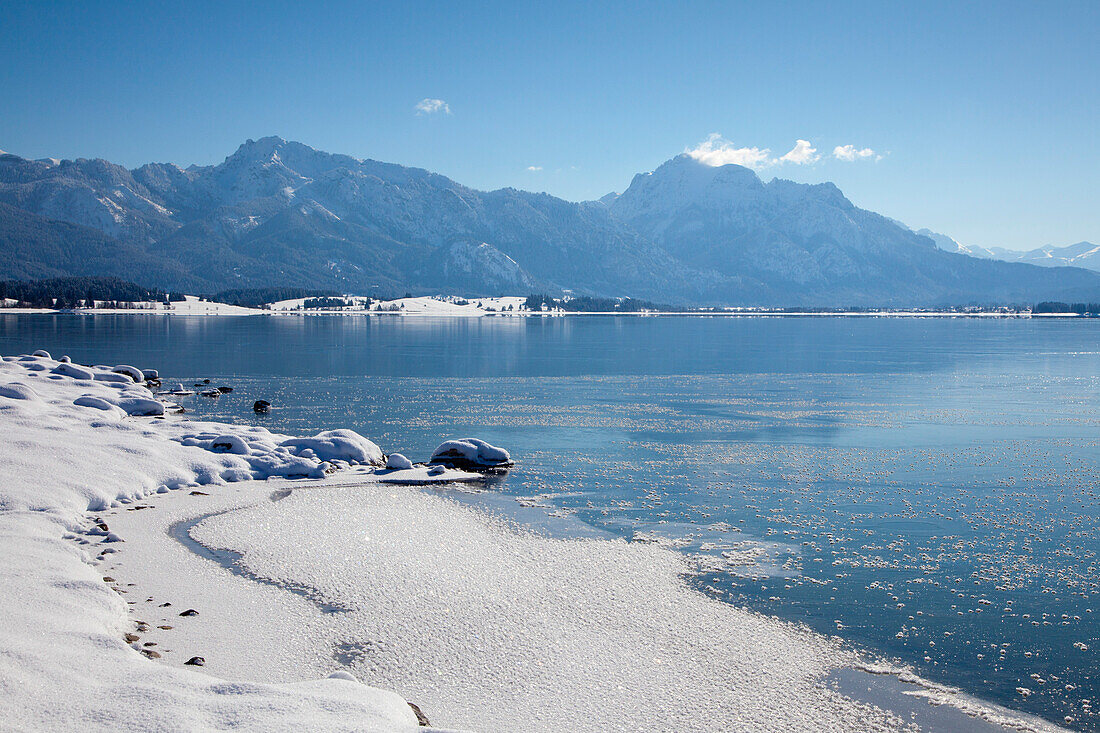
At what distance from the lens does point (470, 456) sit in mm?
36469

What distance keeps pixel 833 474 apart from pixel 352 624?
24046 millimetres

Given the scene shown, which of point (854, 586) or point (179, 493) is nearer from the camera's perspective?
point (854, 586)

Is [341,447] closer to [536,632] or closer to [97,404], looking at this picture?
[97,404]

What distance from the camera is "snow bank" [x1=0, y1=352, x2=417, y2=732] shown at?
11133 mm

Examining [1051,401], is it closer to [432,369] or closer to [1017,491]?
[1017,491]

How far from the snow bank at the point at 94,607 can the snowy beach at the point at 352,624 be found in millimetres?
56

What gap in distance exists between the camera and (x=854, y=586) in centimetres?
2091

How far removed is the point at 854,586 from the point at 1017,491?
15031 millimetres

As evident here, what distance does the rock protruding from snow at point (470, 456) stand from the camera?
1432 inches

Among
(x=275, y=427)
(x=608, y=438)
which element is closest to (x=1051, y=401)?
(x=608, y=438)

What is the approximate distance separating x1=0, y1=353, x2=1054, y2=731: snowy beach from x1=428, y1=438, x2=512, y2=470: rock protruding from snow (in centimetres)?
663

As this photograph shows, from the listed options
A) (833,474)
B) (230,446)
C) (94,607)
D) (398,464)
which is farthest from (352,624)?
(833,474)

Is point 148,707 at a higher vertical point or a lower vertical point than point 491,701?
higher

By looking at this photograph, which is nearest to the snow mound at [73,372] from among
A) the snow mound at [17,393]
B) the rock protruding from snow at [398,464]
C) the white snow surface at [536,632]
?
the snow mound at [17,393]
